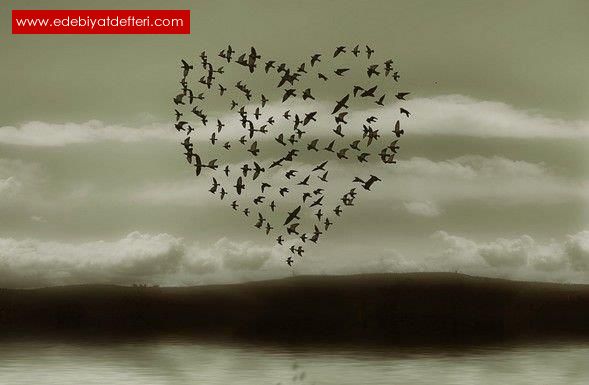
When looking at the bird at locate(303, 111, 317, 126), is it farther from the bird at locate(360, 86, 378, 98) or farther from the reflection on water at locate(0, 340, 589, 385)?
the reflection on water at locate(0, 340, 589, 385)

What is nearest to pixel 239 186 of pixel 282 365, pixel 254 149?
pixel 254 149

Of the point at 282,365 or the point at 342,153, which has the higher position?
the point at 342,153

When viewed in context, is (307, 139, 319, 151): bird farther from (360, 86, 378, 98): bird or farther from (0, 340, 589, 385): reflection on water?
(0, 340, 589, 385): reflection on water

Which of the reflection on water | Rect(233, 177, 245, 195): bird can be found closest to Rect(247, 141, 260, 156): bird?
Rect(233, 177, 245, 195): bird

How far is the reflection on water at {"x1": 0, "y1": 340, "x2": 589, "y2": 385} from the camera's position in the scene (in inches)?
1914

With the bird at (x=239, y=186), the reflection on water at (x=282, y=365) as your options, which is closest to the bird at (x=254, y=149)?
the bird at (x=239, y=186)

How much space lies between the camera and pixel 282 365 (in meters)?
60.2

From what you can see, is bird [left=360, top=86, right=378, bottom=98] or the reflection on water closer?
bird [left=360, top=86, right=378, bottom=98]

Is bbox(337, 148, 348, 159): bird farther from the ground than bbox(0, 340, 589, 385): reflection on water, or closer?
farther from the ground

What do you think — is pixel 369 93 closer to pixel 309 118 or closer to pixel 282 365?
pixel 309 118

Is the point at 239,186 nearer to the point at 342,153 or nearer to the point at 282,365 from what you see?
the point at 342,153

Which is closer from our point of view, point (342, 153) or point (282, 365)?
point (342, 153)

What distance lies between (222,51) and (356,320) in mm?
92088

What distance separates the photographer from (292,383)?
50.6m
